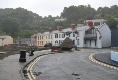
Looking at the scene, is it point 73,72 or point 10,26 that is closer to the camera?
point 73,72

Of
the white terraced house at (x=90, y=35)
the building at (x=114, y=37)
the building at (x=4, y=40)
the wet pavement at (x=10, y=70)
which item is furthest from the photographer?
the building at (x=4, y=40)

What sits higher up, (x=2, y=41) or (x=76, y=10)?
(x=76, y=10)

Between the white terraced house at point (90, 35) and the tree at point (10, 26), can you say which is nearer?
the white terraced house at point (90, 35)

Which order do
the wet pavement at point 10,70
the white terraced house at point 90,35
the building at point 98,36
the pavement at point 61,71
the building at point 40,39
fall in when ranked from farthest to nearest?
the building at point 40,39 → the white terraced house at point 90,35 → the building at point 98,36 → the pavement at point 61,71 → the wet pavement at point 10,70

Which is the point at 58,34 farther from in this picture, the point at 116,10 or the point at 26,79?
the point at 116,10

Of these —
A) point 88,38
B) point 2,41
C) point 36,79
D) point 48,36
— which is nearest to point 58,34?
point 48,36

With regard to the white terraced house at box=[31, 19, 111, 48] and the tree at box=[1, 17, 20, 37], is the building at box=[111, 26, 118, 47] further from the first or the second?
the tree at box=[1, 17, 20, 37]

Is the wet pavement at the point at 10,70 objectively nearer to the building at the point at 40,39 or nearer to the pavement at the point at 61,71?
the pavement at the point at 61,71

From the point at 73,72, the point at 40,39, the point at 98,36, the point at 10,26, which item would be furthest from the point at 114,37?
the point at 10,26

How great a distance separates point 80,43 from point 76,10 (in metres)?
98.4

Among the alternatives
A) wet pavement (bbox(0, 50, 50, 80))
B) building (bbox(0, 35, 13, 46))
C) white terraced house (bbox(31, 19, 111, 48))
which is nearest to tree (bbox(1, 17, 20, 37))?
building (bbox(0, 35, 13, 46))

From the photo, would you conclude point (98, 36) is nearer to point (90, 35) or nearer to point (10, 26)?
point (90, 35)

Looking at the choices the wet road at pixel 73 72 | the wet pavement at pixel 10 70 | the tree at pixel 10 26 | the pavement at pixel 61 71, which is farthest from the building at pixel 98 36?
the tree at pixel 10 26

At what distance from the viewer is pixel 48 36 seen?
97312mm
